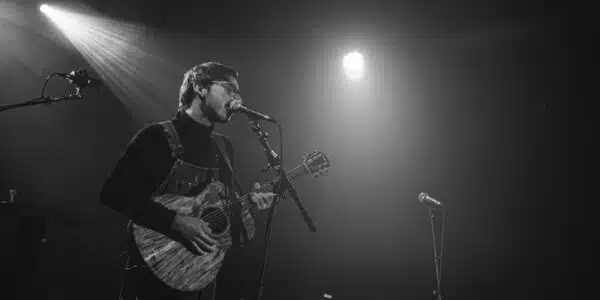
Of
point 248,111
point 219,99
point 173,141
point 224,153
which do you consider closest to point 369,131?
point 224,153

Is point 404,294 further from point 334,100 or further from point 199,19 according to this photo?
point 199,19

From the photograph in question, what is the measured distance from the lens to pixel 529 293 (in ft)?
18.4

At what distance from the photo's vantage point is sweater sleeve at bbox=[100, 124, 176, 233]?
2213 millimetres

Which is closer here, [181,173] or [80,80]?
[181,173]

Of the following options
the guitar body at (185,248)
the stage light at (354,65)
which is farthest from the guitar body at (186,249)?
the stage light at (354,65)

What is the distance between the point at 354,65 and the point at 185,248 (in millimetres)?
4565

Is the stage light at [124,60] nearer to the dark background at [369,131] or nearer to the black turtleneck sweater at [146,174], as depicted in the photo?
the dark background at [369,131]

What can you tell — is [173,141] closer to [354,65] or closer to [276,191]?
[276,191]

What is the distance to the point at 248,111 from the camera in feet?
7.71

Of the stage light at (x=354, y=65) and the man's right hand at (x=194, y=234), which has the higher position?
the stage light at (x=354, y=65)

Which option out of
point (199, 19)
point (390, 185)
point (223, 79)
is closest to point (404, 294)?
point (390, 185)

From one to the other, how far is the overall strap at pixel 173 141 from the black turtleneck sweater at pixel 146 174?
27mm

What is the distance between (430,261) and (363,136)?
2.36 meters

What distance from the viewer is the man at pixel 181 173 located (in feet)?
7.23
